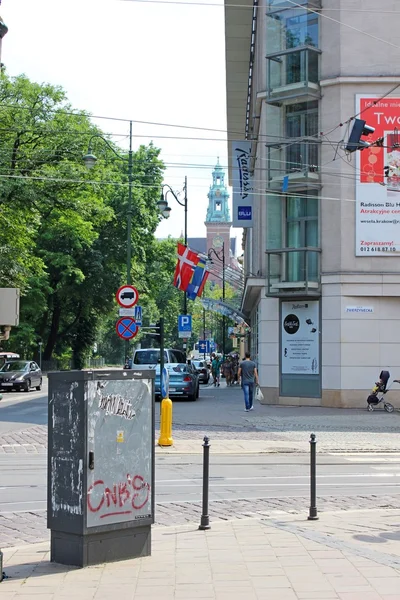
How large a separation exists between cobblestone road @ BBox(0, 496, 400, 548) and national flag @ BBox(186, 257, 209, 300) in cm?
2773

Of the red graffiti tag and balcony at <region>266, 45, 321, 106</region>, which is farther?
balcony at <region>266, 45, 321, 106</region>

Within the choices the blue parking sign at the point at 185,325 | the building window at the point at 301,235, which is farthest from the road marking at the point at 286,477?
the blue parking sign at the point at 185,325

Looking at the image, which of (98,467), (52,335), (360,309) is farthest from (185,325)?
(98,467)

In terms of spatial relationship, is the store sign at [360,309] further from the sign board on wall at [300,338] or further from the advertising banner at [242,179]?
the advertising banner at [242,179]

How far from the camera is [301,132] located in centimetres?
3066

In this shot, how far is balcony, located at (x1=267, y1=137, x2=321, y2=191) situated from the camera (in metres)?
29.7

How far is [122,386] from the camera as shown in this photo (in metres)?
7.54

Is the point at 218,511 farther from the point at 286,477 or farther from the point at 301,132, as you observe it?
the point at 301,132

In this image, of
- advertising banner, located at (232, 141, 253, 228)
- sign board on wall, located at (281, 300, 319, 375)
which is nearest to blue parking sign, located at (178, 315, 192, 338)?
advertising banner, located at (232, 141, 253, 228)

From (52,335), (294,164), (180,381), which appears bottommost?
(180,381)

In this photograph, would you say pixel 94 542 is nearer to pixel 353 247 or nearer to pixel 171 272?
pixel 353 247

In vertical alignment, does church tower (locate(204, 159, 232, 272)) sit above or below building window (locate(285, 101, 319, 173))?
above

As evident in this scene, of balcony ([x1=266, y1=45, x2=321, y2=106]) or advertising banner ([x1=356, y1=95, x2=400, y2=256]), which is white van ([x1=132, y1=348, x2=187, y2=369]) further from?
balcony ([x1=266, y1=45, x2=321, y2=106])

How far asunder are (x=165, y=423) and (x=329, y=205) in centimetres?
1350
